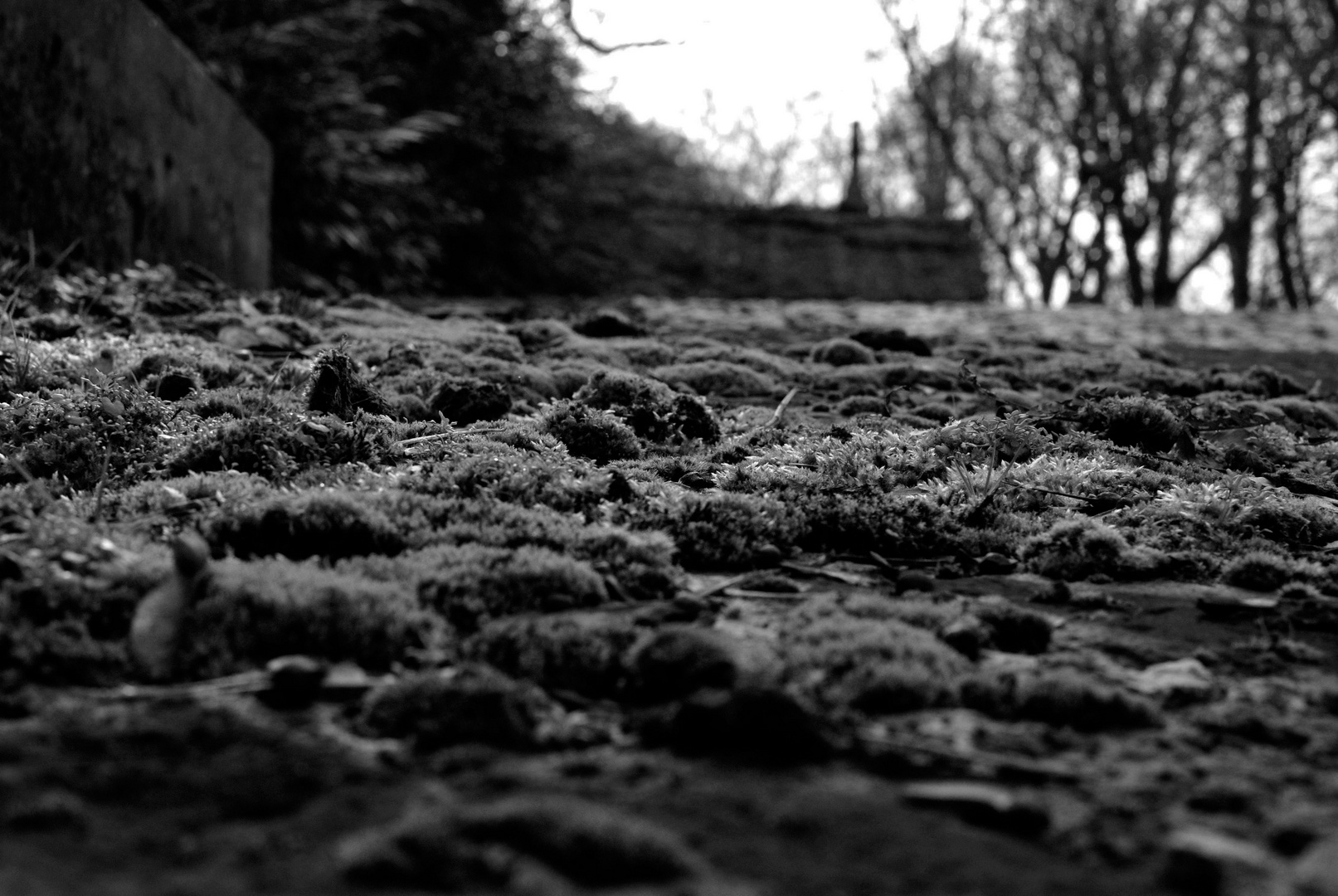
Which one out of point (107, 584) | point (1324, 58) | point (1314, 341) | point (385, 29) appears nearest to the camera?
point (107, 584)

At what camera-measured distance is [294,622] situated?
2666 millimetres

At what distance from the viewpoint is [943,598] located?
3.22 m

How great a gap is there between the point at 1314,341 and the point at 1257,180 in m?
19.8

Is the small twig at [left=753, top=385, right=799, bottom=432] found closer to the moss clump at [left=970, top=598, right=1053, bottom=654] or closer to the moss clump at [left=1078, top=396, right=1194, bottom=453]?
the moss clump at [left=1078, top=396, right=1194, bottom=453]

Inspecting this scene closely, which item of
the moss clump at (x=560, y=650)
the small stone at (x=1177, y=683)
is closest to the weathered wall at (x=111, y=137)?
the moss clump at (x=560, y=650)

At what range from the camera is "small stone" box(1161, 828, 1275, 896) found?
5.89 feet

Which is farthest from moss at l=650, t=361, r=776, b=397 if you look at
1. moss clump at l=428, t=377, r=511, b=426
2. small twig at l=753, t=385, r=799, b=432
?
moss clump at l=428, t=377, r=511, b=426

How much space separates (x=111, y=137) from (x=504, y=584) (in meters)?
5.42

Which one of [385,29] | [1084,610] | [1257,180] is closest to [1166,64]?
[1257,180]

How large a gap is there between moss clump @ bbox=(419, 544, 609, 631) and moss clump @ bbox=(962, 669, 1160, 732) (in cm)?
93

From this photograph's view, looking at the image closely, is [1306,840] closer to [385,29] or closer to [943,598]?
[943,598]

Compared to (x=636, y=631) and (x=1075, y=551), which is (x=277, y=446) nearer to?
(x=636, y=631)

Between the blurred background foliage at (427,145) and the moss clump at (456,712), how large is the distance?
9.54 m

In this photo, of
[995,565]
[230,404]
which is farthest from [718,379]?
[995,565]
